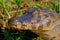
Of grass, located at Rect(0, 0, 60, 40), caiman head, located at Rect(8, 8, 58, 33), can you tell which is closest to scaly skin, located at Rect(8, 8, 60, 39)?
caiman head, located at Rect(8, 8, 58, 33)

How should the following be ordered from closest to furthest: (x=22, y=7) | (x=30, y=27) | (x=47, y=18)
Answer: (x=30, y=27) < (x=47, y=18) < (x=22, y=7)

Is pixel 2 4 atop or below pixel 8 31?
atop

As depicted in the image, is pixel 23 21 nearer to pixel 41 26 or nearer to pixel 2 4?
pixel 41 26

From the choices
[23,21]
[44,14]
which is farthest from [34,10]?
[23,21]

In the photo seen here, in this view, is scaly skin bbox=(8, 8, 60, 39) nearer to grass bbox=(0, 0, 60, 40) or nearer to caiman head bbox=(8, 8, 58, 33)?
caiman head bbox=(8, 8, 58, 33)

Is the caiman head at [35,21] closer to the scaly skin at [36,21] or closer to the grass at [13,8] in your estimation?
the scaly skin at [36,21]

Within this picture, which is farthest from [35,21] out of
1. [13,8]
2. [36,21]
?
[13,8]

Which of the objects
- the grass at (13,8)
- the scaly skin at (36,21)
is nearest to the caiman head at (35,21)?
the scaly skin at (36,21)
